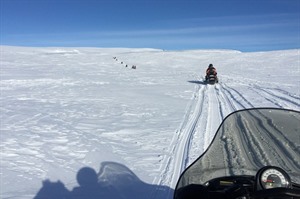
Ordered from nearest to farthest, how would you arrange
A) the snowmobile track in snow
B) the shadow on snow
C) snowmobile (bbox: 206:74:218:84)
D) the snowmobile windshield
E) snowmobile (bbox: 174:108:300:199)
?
snowmobile (bbox: 174:108:300:199) < the snowmobile windshield < the shadow on snow < the snowmobile track in snow < snowmobile (bbox: 206:74:218:84)

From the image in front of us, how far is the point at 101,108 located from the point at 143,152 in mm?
4440

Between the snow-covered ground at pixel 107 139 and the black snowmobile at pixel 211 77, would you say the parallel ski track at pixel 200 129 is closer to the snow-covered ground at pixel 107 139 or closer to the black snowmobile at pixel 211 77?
the snow-covered ground at pixel 107 139

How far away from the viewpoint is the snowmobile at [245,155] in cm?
220

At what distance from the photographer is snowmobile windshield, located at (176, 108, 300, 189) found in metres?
2.45

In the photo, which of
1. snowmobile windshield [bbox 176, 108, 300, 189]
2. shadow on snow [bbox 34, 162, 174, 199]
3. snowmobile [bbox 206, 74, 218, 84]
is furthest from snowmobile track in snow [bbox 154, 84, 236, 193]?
snowmobile [bbox 206, 74, 218, 84]

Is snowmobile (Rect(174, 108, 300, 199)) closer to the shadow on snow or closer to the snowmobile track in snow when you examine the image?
the shadow on snow

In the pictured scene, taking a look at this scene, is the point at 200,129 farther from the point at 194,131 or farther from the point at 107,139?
the point at 107,139

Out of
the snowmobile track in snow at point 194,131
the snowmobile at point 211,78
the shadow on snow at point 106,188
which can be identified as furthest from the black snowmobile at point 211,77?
the shadow on snow at point 106,188

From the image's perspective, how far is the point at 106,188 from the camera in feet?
13.8

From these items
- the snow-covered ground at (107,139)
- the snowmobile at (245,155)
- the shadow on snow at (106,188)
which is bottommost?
the shadow on snow at (106,188)

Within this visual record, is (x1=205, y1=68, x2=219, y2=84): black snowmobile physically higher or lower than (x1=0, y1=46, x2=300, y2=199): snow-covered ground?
higher

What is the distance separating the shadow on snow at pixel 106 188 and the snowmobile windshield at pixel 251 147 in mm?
1421

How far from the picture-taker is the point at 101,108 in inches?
388

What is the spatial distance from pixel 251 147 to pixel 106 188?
215 centimetres
